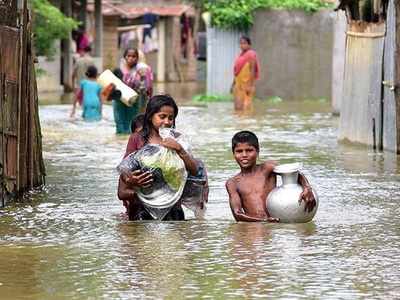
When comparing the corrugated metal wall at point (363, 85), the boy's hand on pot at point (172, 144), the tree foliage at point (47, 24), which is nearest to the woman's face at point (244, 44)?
the tree foliage at point (47, 24)

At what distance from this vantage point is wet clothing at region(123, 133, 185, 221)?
30.2 feet

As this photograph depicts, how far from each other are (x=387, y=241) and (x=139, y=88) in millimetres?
9715

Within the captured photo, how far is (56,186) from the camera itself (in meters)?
12.1

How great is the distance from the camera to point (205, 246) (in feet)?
26.7

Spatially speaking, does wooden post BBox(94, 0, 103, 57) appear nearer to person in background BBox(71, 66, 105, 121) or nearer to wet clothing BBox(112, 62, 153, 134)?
person in background BBox(71, 66, 105, 121)

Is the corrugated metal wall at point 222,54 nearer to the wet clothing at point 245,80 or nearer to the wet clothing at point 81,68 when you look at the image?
the wet clothing at point 81,68

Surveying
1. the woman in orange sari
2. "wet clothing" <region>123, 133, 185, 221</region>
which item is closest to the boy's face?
"wet clothing" <region>123, 133, 185, 221</region>

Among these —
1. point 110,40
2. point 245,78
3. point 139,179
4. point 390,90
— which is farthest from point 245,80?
point 110,40

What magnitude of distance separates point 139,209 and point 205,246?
1.24 m

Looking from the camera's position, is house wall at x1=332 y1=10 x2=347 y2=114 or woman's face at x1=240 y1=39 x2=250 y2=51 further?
woman's face at x1=240 y1=39 x2=250 y2=51

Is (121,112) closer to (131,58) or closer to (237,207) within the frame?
(131,58)

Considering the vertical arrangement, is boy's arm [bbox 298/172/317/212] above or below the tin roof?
below

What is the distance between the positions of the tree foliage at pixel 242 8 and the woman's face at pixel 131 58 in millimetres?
13076

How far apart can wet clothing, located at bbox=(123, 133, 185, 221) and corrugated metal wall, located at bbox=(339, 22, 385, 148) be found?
682 centimetres
